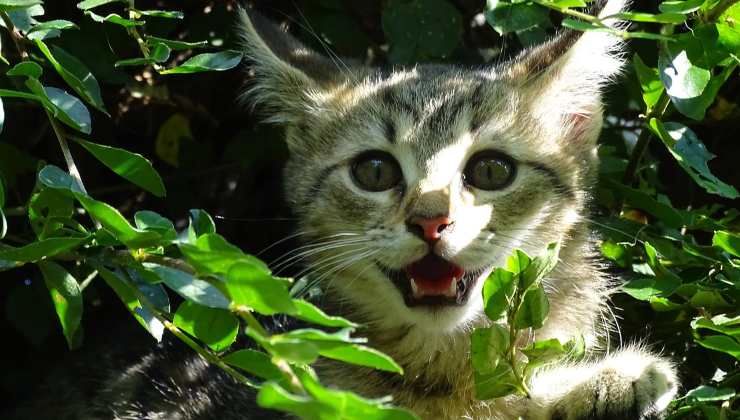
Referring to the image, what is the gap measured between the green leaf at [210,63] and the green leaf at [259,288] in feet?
3.06

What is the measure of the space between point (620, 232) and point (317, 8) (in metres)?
1.57

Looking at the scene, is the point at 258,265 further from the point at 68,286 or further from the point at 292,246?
the point at 292,246

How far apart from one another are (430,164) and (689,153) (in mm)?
785

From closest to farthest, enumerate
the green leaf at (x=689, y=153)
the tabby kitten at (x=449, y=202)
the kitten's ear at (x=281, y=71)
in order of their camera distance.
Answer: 1. the tabby kitten at (x=449, y=202)
2. the green leaf at (x=689, y=153)
3. the kitten's ear at (x=281, y=71)

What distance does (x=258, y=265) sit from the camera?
1.90 m

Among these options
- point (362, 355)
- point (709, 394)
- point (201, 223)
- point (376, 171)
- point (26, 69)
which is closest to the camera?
point (362, 355)

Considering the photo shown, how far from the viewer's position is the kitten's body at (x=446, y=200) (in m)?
2.83

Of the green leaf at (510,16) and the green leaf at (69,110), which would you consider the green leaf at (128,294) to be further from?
the green leaf at (510,16)

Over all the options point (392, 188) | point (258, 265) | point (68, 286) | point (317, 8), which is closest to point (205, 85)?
point (317, 8)

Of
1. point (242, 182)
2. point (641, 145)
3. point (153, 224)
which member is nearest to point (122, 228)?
point (153, 224)

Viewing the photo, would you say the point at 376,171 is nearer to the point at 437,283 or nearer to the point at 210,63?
the point at 437,283

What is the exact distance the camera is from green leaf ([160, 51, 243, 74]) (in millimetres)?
2703

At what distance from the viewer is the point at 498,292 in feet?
7.97

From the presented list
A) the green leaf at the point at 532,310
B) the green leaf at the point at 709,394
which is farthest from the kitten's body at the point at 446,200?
the green leaf at the point at 532,310
